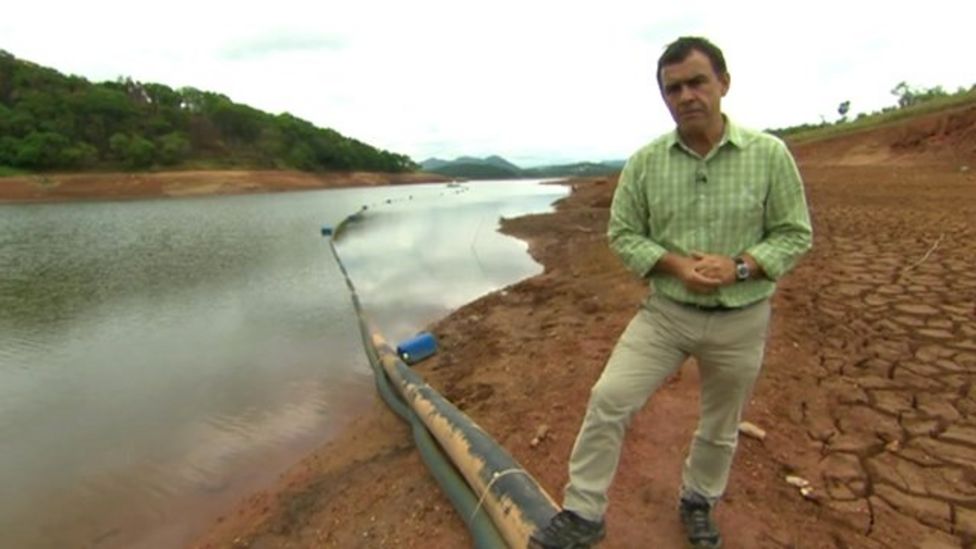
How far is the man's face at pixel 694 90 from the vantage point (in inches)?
85.4

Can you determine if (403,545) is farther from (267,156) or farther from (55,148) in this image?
(267,156)

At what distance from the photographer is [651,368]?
234 centimetres

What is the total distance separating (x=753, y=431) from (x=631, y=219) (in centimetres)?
226

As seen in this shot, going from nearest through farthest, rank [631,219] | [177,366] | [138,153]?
[631,219]
[177,366]
[138,153]

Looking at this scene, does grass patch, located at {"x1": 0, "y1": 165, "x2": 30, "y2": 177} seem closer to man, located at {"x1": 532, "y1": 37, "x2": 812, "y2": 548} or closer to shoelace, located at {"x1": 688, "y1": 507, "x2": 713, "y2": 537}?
man, located at {"x1": 532, "y1": 37, "x2": 812, "y2": 548}

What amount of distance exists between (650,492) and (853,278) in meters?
5.82

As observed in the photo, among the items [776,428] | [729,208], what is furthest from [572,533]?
[776,428]

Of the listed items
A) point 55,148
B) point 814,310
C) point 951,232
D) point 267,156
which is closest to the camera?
point 814,310

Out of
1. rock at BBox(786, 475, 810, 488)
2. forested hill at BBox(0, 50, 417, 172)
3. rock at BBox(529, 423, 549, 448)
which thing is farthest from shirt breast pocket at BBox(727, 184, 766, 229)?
forested hill at BBox(0, 50, 417, 172)

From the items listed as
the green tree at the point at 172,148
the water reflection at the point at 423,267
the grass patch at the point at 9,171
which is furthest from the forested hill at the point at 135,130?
the water reflection at the point at 423,267

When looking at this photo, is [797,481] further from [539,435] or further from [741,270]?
[741,270]

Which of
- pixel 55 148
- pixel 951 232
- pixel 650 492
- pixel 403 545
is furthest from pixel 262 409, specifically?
pixel 55 148

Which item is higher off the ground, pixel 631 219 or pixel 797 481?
pixel 631 219

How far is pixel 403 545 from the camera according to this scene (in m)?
3.45
